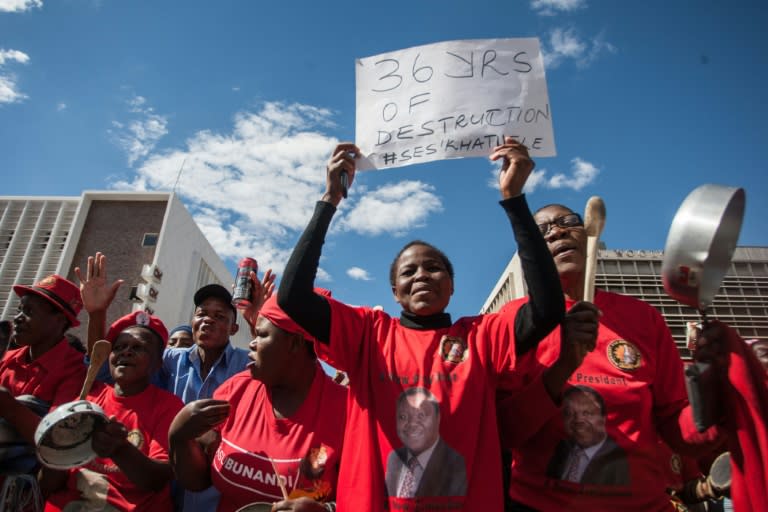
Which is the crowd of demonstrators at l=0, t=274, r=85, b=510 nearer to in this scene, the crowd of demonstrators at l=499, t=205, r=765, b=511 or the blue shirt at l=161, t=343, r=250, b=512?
the blue shirt at l=161, t=343, r=250, b=512

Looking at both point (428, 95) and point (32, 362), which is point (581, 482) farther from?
point (32, 362)

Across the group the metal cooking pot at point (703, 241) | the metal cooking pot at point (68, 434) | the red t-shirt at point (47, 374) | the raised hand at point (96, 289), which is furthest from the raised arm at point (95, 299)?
the metal cooking pot at point (703, 241)

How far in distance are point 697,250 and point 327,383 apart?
6.17 feet

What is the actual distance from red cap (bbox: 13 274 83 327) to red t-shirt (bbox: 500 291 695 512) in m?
3.05

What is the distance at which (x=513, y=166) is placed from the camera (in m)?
1.98

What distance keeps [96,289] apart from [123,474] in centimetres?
161

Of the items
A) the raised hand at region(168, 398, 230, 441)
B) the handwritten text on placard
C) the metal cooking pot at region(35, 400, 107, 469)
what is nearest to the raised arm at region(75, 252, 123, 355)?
the metal cooking pot at region(35, 400, 107, 469)

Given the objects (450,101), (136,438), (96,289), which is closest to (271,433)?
(136,438)

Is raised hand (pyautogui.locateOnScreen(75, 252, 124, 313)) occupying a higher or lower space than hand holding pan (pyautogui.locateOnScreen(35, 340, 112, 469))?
higher

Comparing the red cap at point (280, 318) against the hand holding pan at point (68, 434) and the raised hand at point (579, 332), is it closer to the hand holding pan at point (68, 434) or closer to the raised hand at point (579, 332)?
the hand holding pan at point (68, 434)

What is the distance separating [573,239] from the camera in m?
2.29

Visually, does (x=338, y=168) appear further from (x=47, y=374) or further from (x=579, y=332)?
(x=47, y=374)

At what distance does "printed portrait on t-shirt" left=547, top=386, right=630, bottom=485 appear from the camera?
6.05 feet

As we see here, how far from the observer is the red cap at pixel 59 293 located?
3338 mm
